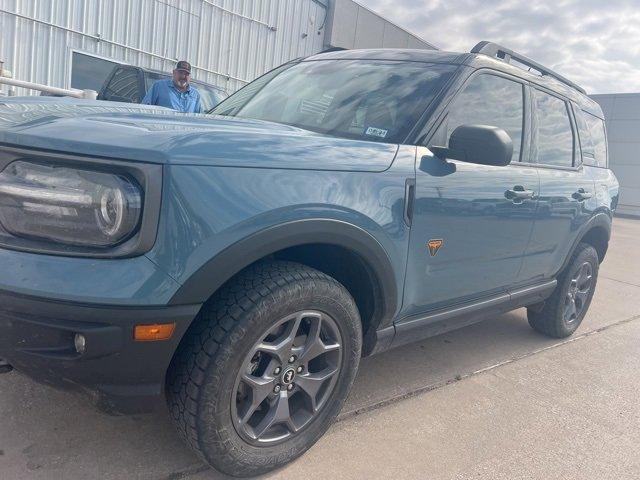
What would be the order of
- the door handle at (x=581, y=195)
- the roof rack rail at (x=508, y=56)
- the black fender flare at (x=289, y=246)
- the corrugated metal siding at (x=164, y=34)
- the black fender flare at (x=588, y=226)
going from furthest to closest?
the corrugated metal siding at (x=164, y=34) < the black fender flare at (x=588, y=226) < the door handle at (x=581, y=195) < the roof rack rail at (x=508, y=56) < the black fender flare at (x=289, y=246)

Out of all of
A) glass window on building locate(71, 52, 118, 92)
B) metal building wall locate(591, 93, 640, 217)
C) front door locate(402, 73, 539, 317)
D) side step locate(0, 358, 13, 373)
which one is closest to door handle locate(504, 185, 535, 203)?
front door locate(402, 73, 539, 317)

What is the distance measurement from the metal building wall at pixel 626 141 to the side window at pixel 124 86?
20846mm

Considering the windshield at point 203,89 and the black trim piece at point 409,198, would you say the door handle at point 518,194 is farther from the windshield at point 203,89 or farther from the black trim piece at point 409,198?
the windshield at point 203,89

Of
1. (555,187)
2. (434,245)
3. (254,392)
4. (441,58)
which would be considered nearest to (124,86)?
(441,58)

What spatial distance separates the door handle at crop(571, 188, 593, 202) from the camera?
12.2 feet

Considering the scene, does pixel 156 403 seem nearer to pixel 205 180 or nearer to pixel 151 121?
pixel 205 180

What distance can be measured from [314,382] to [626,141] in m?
25.0

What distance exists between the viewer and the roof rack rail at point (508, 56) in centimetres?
317

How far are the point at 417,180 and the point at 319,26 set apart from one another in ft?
50.1

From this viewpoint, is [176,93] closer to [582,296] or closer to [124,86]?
[124,86]

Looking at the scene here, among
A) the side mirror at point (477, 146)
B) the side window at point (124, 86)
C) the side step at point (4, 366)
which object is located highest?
the side window at point (124, 86)

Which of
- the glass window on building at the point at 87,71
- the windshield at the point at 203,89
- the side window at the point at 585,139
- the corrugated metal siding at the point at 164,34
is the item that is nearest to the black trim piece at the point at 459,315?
the side window at the point at 585,139

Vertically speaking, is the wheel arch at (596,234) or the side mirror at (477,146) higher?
the side mirror at (477,146)

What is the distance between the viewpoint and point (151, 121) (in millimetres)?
2027
